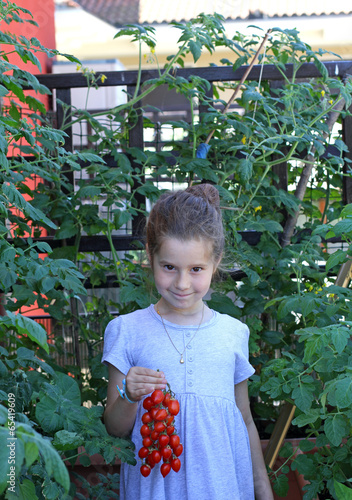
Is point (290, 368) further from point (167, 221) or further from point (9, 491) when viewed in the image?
point (9, 491)

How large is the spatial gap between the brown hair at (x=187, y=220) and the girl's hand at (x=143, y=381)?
331 mm

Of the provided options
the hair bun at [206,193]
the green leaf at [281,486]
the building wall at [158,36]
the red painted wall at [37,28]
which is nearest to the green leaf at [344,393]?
the hair bun at [206,193]

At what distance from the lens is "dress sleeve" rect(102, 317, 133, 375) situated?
1459 mm

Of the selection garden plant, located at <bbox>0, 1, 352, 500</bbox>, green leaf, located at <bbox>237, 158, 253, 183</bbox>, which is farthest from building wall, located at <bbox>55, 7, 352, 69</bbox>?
green leaf, located at <bbox>237, 158, 253, 183</bbox>

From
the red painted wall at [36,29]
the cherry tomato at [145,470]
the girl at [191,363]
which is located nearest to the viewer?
the cherry tomato at [145,470]

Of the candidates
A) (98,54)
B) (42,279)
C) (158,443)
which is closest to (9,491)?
(158,443)

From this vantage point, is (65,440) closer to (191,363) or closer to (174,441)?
(174,441)

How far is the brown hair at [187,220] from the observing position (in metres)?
1.42

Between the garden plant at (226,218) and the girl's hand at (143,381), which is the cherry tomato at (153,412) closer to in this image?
the girl's hand at (143,381)

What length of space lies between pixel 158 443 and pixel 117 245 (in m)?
1.42

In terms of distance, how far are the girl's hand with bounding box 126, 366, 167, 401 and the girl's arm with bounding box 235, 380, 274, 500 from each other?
44cm

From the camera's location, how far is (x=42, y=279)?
174cm

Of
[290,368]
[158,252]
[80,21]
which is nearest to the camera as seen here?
[158,252]

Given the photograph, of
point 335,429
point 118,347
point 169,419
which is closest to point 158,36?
point 118,347
